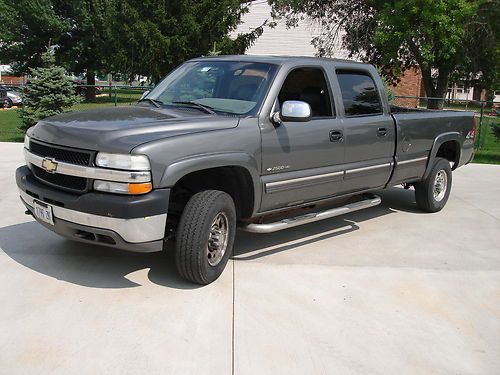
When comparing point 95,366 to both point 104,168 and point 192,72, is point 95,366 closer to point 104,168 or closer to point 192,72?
point 104,168

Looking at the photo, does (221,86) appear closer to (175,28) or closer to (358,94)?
(358,94)

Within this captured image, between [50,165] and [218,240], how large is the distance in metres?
1.49

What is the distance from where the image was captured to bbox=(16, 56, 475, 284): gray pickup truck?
3957mm

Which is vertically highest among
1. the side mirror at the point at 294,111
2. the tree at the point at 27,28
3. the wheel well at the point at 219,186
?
the tree at the point at 27,28

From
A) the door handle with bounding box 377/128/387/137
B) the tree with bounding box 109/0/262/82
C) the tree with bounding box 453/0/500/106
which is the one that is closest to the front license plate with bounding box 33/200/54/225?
the door handle with bounding box 377/128/387/137

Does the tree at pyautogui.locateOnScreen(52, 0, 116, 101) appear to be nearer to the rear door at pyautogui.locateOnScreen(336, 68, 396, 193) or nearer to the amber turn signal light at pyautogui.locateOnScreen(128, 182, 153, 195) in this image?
the rear door at pyautogui.locateOnScreen(336, 68, 396, 193)

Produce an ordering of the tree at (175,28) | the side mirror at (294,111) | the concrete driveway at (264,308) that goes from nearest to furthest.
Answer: the concrete driveway at (264,308) → the side mirror at (294,111) → the tree at (175,28)

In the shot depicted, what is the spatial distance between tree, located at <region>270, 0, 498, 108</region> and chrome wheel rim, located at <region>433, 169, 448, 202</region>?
32.1ft

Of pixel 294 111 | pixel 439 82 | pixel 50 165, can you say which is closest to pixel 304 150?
pixel 294 111

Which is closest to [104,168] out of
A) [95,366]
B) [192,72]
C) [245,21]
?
[95,366]

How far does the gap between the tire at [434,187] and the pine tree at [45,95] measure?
32.7ft

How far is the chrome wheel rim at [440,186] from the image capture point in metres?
7.46

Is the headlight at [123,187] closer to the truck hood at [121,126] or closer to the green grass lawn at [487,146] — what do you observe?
the truck hood at [121,126]

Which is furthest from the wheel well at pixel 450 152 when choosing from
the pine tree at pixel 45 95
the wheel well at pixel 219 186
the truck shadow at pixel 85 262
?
the pine tree at pixel 45 95
